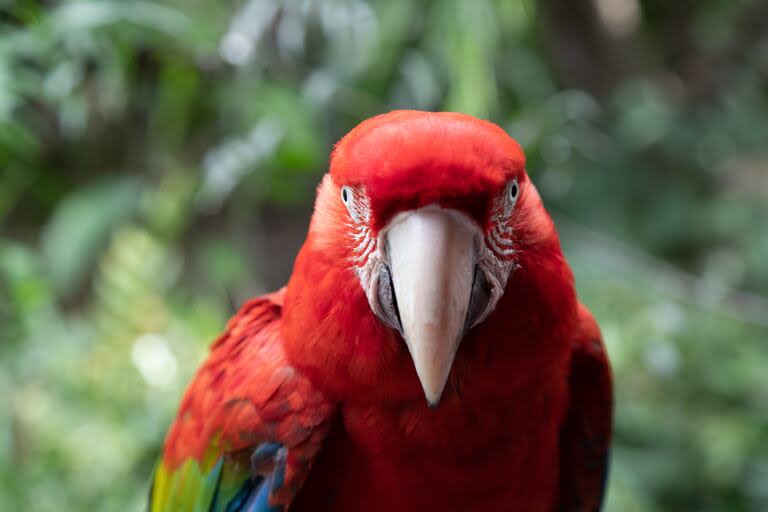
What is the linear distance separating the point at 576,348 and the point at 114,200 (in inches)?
57.9

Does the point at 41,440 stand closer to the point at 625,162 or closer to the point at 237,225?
the point at 237,225

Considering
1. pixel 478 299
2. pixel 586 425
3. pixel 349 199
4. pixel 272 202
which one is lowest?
pixel 586 425

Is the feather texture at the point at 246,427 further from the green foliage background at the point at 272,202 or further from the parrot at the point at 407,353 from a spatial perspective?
the green foliage background at the point at 272,202

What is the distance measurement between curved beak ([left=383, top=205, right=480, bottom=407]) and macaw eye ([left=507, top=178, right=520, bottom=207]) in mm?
52

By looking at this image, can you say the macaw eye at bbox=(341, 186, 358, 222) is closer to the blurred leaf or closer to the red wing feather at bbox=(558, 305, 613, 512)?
the red wing feather at bbox=(558, 305, 613, 512)

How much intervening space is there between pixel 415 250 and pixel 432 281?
28 mm

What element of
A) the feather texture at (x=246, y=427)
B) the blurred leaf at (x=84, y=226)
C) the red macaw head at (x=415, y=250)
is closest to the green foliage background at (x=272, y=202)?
the blurred leaf at (x=84, y=226)

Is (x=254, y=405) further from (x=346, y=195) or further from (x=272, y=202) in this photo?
(x=272, y=202)

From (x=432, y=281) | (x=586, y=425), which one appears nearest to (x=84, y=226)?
(x=586, y=425)

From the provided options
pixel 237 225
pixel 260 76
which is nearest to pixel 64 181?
pixel 237 225

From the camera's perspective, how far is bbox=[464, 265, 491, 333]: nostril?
60 centimetres

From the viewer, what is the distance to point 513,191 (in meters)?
0.62

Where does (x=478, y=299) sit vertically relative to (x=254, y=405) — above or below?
above

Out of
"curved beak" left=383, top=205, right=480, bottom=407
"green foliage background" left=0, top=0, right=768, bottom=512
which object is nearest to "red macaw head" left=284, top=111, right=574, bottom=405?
"curved beak" left=383, top=205, right=480, bottom=407
